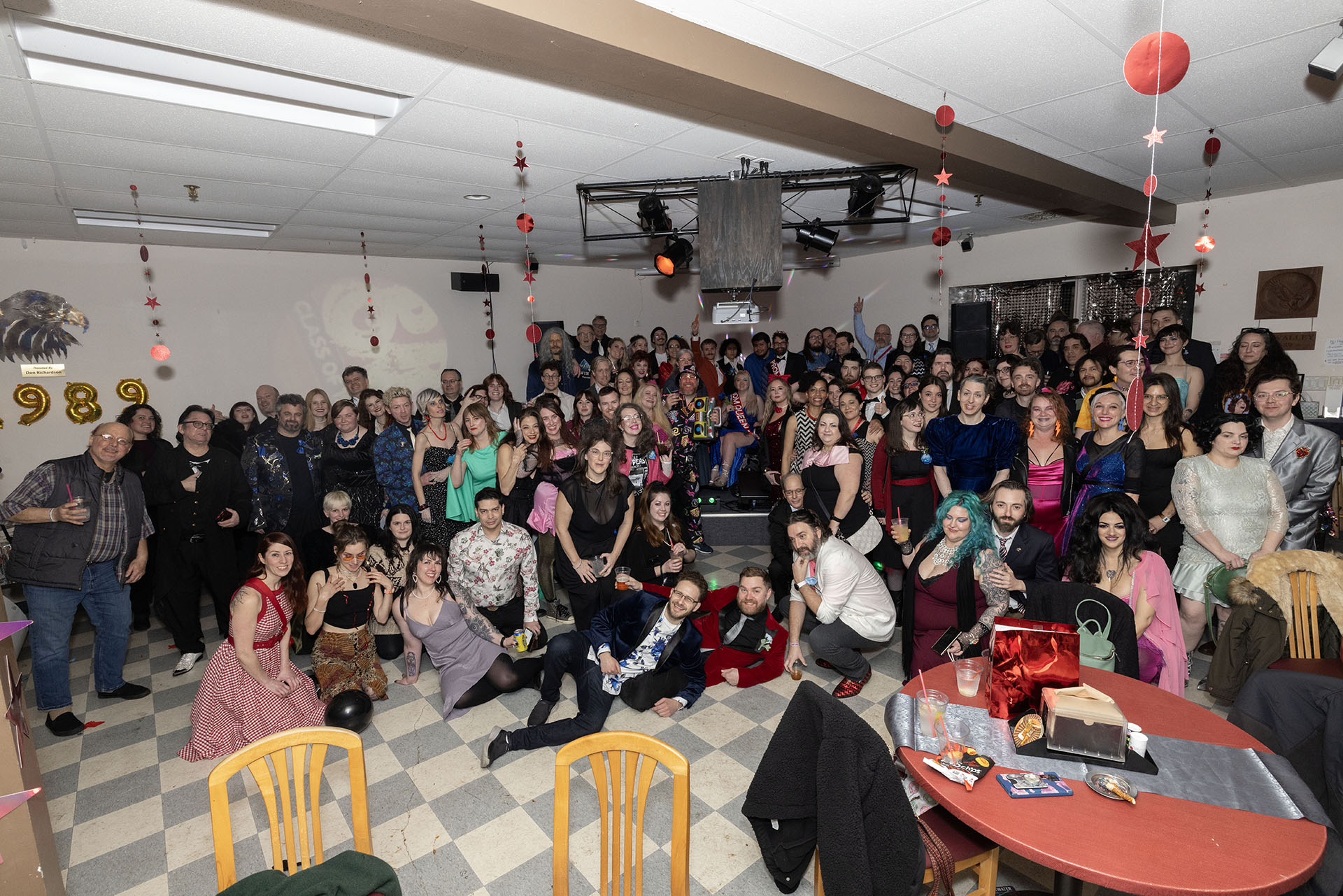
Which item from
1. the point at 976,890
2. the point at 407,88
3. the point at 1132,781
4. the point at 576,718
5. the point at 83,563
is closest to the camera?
the point at 1132,781

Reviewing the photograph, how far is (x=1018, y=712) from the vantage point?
6.65 feet

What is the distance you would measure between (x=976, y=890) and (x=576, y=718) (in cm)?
180

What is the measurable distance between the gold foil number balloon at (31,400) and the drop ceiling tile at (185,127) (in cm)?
406

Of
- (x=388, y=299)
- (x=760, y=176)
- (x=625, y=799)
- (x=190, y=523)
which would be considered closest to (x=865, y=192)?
(x=760, y=176)

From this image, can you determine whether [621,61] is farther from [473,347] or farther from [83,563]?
[473,347]

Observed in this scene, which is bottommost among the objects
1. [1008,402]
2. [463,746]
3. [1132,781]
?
[463,746]

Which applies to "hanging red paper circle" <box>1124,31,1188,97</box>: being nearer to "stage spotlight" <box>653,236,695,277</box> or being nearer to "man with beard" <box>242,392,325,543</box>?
"stage spotlight" <box>653,236,695,277</box>

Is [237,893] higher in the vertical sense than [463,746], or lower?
higher

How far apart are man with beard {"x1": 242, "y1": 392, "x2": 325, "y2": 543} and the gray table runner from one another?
4104mm

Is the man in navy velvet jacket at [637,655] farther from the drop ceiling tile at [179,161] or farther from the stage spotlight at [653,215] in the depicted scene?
the drop ceiling tile at [179,161]

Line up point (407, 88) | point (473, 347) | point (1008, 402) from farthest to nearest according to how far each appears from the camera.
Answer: point (473, 347) → point (1008, 402) → point (407, 88)

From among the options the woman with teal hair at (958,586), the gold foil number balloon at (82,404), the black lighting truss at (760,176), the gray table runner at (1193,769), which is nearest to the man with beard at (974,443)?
the woman with teal hair at (958,586)

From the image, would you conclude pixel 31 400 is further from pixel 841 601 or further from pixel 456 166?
pixel 841 601

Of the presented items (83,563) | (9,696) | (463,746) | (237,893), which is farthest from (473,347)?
(237,893)
